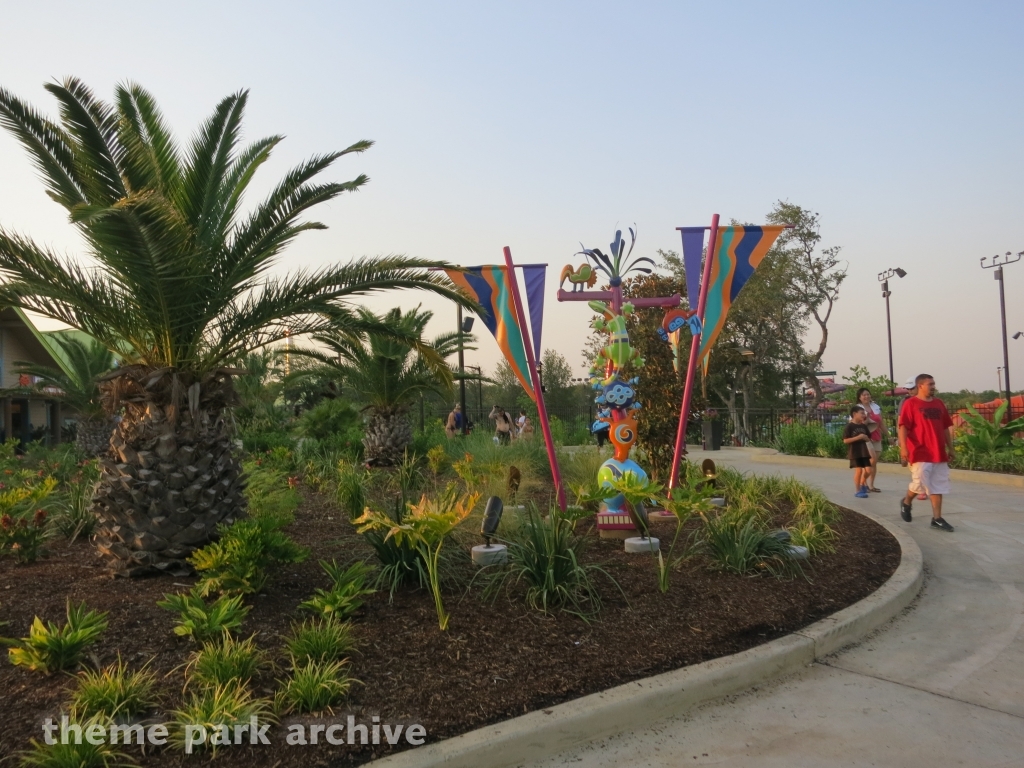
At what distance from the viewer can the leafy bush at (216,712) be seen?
118 inches

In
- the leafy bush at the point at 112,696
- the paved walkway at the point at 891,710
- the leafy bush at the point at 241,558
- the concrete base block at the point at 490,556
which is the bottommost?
the paved walkway at the point at 891,710

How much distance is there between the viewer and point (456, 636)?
13.7 feet

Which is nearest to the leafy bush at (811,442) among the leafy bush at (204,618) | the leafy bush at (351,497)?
the leafy bush at (351,497)

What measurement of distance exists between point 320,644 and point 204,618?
28.2 inches

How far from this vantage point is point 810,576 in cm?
555

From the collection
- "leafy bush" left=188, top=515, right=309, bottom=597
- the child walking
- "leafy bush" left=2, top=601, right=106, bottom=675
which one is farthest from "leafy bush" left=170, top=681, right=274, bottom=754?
the child walking

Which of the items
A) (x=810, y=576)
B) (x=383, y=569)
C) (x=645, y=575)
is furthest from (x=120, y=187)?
(x=810, y=576)

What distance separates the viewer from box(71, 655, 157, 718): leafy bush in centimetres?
317

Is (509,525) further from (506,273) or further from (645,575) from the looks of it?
(506,273)

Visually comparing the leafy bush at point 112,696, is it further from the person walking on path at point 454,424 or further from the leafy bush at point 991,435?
the leafy bush at point 991,435

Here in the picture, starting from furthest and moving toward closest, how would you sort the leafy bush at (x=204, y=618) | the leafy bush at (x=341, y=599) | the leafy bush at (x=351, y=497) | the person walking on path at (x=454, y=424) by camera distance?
the person walking on path at (x=454, y=424) → the leafy bush at (x=351, y=497) → the leafy bush at (x=341, y=599) → the leafy bush at (x=204, y=618)

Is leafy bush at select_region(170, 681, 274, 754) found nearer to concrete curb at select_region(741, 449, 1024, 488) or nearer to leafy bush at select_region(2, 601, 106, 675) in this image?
leafy bush at select_region(2, 601, 106, 675)

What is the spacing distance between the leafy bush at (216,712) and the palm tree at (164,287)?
2.57 metres

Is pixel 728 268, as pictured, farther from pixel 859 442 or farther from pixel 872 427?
pixel 872 427
